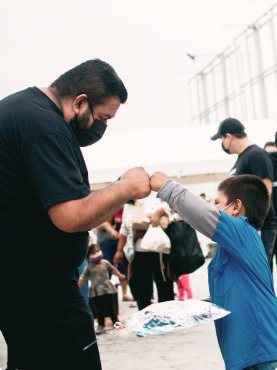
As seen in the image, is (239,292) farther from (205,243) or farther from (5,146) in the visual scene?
(205,243)

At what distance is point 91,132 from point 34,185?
0.47 metres

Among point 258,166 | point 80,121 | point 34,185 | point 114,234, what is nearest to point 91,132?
point 80,121

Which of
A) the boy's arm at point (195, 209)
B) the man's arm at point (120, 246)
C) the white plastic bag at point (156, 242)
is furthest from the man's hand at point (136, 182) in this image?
Result: the man's arm at point (120, 246)

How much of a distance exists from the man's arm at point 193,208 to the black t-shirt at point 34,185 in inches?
15.8

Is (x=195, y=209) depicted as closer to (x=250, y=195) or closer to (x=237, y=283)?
(x=237, y=283)

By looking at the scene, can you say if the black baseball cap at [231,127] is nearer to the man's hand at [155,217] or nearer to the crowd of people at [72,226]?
the man's hand at [155,217]

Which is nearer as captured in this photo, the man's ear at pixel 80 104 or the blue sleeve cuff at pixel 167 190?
the man's ear at pixel 80 104

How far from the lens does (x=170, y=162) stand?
10328 millimetres

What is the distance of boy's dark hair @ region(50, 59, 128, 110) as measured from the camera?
1412 mm

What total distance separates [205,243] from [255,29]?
10.9m

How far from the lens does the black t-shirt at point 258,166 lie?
10.5 ft

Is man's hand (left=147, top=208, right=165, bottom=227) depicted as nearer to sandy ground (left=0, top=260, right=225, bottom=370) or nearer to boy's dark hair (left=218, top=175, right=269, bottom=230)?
sandy ground (left=0, top=260, right=225, bottom=370)

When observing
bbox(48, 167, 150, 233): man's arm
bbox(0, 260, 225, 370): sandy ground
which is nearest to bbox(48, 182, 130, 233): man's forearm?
bbox(48, 167, 150, 233): man's arm

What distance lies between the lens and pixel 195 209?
1.45 metres
